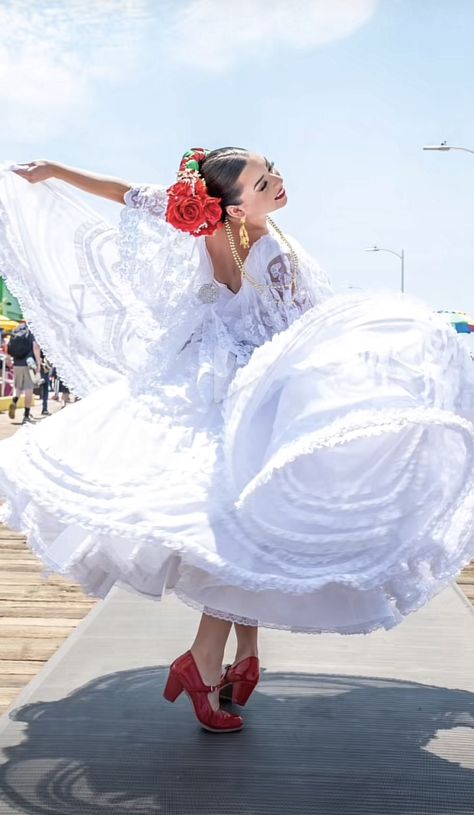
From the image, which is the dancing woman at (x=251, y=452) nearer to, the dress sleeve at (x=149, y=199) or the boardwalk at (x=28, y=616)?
the dress sleeve at (x=149, y=199)

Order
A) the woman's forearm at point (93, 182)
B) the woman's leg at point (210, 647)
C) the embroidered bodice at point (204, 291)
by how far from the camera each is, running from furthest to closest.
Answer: the woman's forearm at point (93, 182)
the embroidered bodice at point (204, 291)
the woman's leg at point (210, 647)

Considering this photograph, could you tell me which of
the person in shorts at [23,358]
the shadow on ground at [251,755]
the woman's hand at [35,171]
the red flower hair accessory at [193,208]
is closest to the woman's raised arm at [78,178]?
the woman's hand at [35,171]

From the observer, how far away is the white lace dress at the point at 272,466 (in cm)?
288

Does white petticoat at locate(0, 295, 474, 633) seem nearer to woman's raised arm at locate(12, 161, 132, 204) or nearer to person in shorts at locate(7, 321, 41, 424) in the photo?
woman's raised arm at locate(12, 161, 132, 204)

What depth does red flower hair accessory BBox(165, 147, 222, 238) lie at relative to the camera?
3.45 metres

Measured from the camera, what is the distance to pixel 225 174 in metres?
3.55

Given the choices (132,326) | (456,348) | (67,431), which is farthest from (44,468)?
(456,348)

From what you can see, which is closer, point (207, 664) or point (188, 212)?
point (207, 664)

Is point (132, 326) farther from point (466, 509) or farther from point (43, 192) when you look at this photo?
point (466, 509)

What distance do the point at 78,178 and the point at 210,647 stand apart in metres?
1.64

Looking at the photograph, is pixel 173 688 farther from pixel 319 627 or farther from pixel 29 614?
pixel 29 614

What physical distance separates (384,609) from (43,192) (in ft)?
6.95

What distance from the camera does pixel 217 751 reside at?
3141 millimetres

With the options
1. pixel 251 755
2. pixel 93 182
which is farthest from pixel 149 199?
pixel 251 755
